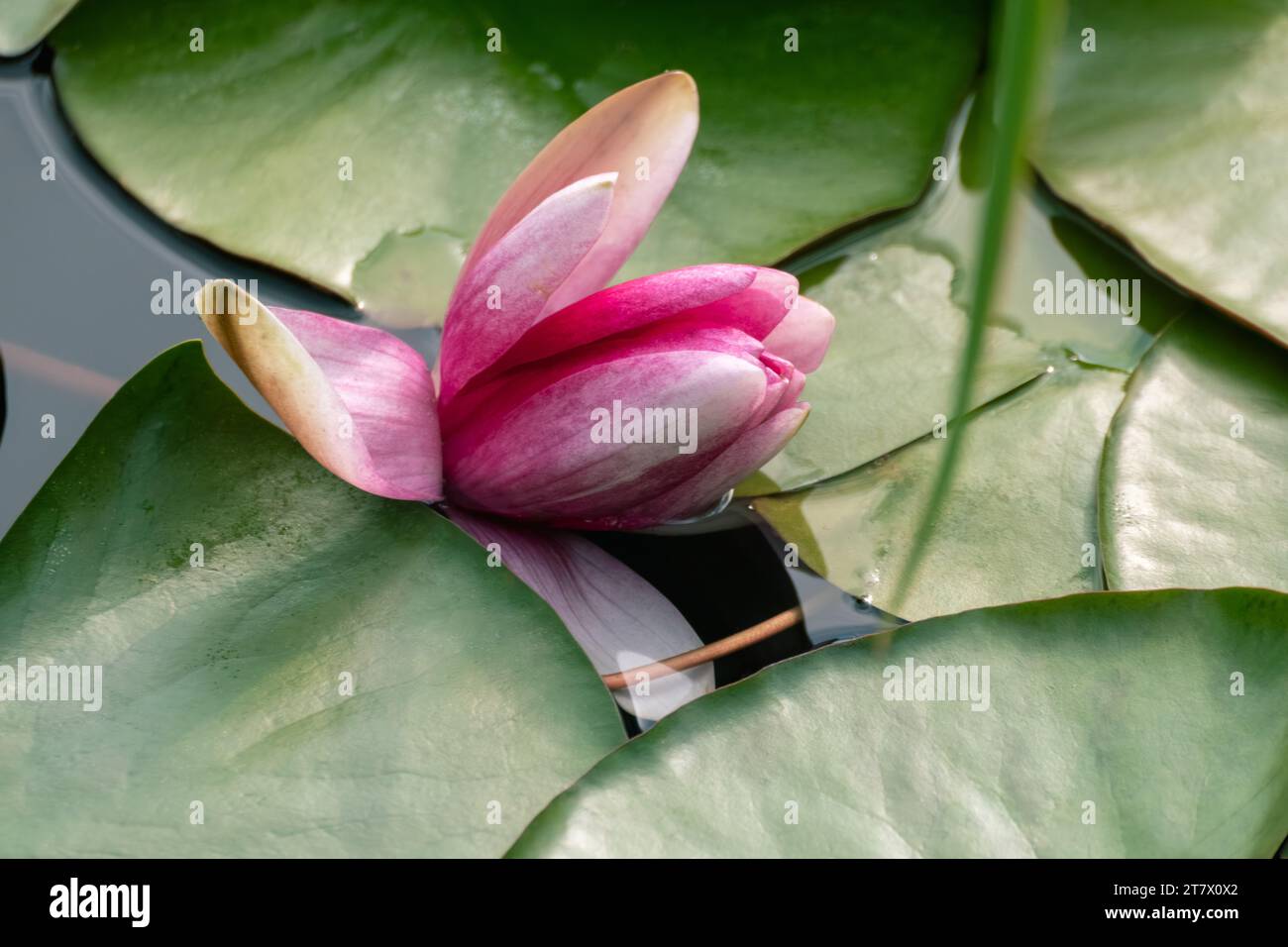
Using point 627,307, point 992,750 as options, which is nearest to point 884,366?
point 627,307

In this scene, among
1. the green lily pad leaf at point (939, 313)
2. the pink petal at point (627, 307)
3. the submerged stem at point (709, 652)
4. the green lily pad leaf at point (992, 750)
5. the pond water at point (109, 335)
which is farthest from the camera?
the green lily pad leaf at point (939, 313)

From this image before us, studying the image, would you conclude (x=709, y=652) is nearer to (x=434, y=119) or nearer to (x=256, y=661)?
(x=256, y=661)

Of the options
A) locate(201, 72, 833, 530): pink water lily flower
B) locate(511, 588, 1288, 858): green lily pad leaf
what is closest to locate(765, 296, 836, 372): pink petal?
locate(201, 72, 833, 530): pink water lily flower

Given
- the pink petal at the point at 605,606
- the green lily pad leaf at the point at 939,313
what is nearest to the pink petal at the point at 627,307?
the pink petal at the point at 605,606

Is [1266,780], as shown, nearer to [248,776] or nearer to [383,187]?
[248,776]

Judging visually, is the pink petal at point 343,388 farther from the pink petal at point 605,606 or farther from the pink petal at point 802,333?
the pink petal at point 802,333

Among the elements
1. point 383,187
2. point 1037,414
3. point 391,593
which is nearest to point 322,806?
point 391,593
